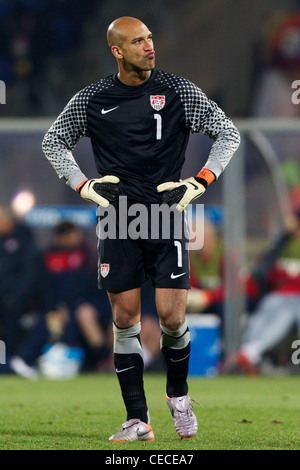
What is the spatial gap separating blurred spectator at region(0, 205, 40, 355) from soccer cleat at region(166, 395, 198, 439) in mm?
4941

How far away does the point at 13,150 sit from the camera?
10.8 meters

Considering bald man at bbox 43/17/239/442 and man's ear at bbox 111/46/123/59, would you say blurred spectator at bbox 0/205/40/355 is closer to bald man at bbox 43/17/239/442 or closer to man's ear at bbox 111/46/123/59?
bald man at bbox 43/17/239/442

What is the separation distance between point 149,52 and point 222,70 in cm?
919

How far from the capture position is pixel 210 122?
5414 mm

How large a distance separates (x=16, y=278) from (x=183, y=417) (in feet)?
16.9

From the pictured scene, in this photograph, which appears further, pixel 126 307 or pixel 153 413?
pixel 153 413

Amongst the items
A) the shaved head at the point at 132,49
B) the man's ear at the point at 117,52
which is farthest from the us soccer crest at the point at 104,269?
the man's ear at the point at 117,52

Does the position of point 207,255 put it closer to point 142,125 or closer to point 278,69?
point 142,125

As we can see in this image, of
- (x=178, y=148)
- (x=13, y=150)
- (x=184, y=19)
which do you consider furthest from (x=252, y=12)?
(x=178, y=148)

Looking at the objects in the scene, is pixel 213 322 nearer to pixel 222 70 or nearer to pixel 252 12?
pixel 222 70

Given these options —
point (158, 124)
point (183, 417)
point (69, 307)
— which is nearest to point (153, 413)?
point (183, 417)

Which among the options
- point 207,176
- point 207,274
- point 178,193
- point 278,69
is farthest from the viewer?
point 278,69
